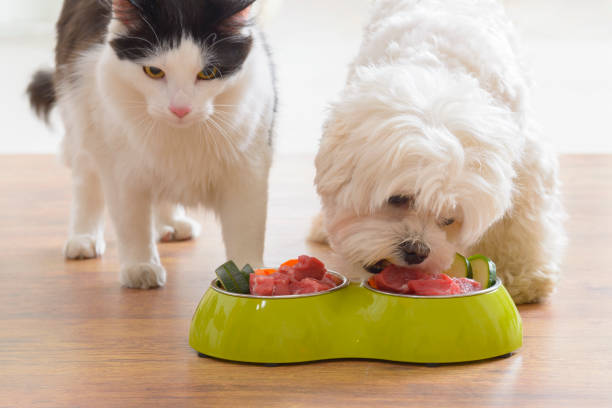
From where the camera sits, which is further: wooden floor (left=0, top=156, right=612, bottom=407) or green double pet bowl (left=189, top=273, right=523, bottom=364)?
green double pet bowl (left=189, top=273, right=523, bottom=364)

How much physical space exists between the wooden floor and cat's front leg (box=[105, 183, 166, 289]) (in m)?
0.04

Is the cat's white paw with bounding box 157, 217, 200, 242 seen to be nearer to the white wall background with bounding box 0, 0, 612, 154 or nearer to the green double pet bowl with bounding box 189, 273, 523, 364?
the green double pet bowl with bounding box 189, 273, 523, 364

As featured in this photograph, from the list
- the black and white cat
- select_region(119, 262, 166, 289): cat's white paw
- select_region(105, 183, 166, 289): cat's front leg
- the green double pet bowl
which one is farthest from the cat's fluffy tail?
the green double pet bowl

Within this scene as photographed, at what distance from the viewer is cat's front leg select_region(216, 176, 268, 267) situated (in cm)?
213

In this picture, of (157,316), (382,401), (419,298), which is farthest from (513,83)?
(157,316)

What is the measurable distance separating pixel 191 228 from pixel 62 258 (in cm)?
48

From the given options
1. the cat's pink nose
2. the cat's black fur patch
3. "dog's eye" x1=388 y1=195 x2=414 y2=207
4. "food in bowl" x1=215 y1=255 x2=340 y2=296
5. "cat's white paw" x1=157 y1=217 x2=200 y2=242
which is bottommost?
"cat's white paw" x1=157 y1=217 x2=200 y2=242

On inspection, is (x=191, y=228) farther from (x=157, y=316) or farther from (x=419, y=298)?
(x=419, y=298)

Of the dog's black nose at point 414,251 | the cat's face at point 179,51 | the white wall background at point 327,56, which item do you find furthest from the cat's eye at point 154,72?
the white wall background at point 327,56

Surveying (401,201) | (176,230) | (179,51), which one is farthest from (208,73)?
(176,230)

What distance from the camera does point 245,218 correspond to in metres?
2.14

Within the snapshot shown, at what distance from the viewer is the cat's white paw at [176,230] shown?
2854mm

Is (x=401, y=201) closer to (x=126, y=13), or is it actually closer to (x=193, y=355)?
(x=193, y=355)

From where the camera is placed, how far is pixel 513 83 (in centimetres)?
193
